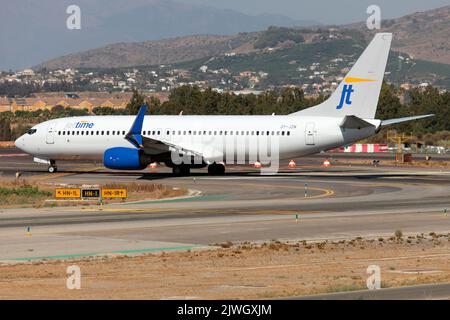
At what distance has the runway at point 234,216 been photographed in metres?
38.1

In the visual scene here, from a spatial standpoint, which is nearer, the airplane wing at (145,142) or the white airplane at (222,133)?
the airplane wing at (145,142)

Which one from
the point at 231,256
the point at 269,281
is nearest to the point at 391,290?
the point at 269,281

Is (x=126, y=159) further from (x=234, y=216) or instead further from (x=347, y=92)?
(x=234, y=216)

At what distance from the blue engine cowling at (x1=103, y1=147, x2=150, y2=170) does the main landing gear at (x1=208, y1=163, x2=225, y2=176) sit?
640 cm

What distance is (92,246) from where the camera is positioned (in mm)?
36719

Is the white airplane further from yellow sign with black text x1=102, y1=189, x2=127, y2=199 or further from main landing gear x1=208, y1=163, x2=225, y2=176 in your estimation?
yellow sign with black text x1=102, y1=189, x2=127, y2=199

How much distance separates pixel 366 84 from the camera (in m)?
69.6

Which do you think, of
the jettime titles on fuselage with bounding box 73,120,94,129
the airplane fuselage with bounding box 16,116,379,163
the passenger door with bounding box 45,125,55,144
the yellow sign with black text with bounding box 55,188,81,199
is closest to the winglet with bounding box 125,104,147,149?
the airplane fuselage with bounding box 16,116,379,163

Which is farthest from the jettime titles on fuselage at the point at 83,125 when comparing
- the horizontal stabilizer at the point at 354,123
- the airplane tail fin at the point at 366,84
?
the horizontal stabilizer at the point at 354,123

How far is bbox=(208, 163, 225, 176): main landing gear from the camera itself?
7488 centimetres

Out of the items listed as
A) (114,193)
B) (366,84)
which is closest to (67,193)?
(114,193)

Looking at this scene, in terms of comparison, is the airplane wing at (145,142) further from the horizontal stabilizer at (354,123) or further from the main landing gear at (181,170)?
the horizontal stabilizer at (354,123)

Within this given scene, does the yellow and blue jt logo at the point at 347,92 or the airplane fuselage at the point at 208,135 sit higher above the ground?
the yellow and blue jt logo at the point at 347,92

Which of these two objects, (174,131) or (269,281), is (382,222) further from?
(174,131)
